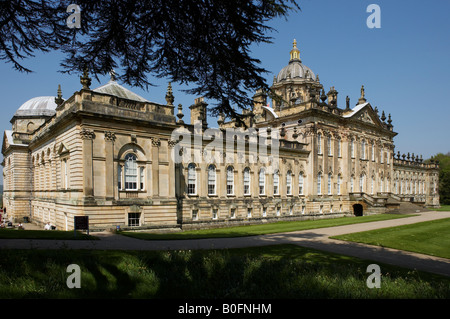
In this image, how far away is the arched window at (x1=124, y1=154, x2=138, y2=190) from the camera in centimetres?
2238

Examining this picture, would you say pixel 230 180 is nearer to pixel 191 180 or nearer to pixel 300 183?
pixel 191 180

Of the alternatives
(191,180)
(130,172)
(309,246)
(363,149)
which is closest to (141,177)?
(130,172)

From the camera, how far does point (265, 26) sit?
820cm

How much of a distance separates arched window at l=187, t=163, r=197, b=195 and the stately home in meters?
0.09

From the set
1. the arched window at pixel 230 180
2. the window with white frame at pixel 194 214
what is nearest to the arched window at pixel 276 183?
the arched window at pixel 230 180

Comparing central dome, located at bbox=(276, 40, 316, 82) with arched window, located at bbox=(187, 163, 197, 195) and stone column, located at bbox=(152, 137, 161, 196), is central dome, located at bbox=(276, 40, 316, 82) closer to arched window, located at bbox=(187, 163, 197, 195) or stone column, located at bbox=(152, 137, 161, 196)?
arched window, located at bbox=(187, 163, 197, 195)

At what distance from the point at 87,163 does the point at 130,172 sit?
300 cm

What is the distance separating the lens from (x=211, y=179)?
29734mm

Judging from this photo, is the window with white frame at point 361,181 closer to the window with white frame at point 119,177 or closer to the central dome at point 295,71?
the central dome at point 295,71

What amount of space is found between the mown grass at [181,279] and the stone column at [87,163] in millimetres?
11100

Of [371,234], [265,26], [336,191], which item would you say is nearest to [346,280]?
[265,26]

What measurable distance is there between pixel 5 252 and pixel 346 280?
29.3 ft

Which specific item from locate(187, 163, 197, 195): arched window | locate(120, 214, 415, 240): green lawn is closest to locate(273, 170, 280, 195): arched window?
locate(120, 214, 415, 240): green lawn
